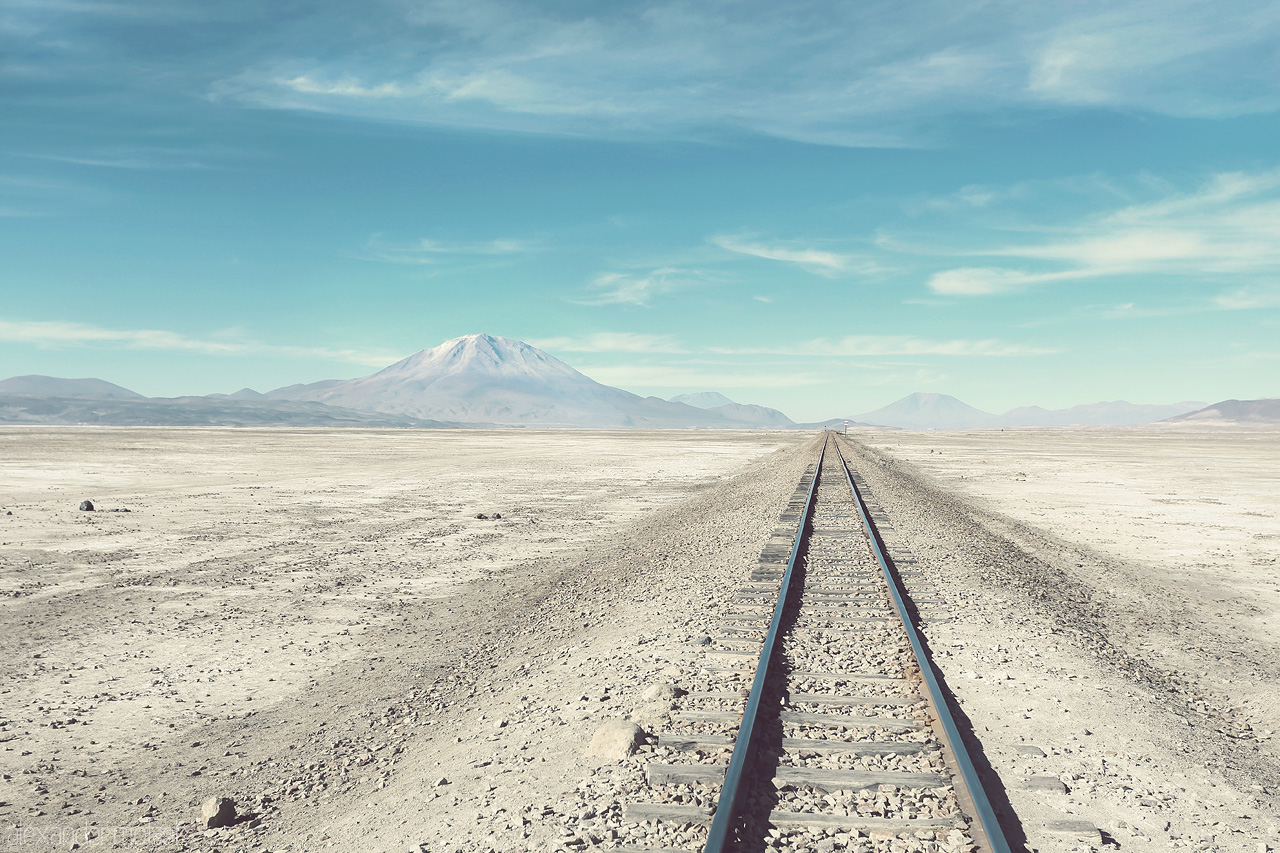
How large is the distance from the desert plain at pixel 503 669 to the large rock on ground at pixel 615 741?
0.14 m

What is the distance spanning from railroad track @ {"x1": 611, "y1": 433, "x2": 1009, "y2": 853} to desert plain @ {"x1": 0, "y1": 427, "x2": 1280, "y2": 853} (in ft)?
1.06

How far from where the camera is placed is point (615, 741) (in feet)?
17.0

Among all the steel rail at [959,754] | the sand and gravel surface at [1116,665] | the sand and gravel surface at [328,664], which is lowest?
the sand and gravel surface at [328,664]

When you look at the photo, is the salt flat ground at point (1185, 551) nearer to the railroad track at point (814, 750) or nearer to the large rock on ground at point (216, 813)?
the railroad track at point (814, 750)

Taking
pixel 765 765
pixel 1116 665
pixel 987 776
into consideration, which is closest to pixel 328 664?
pixel 765 765

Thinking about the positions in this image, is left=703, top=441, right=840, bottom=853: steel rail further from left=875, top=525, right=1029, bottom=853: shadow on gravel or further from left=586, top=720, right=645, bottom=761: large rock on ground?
left=875, top=525, right=1029, bottom=853: shadow on gravel

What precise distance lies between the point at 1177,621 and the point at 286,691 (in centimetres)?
1042

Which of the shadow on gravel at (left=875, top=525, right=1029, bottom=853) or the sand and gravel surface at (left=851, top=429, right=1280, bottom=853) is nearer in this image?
the shadow on gravel at (left=875, top=525, right=1029, bottom=853)

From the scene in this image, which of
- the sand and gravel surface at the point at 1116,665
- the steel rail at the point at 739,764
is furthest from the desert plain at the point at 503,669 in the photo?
the steel rail at the point at 739,764

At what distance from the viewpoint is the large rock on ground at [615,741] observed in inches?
200

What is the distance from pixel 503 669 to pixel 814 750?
11.6 ft

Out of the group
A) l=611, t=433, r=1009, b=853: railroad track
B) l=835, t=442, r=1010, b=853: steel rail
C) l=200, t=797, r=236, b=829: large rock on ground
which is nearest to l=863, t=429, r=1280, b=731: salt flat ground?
l=835, t=442, r=1010, b=853: steel rail

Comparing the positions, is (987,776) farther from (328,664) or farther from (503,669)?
(328,664)

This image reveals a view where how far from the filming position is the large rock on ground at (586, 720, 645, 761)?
5086 mm
